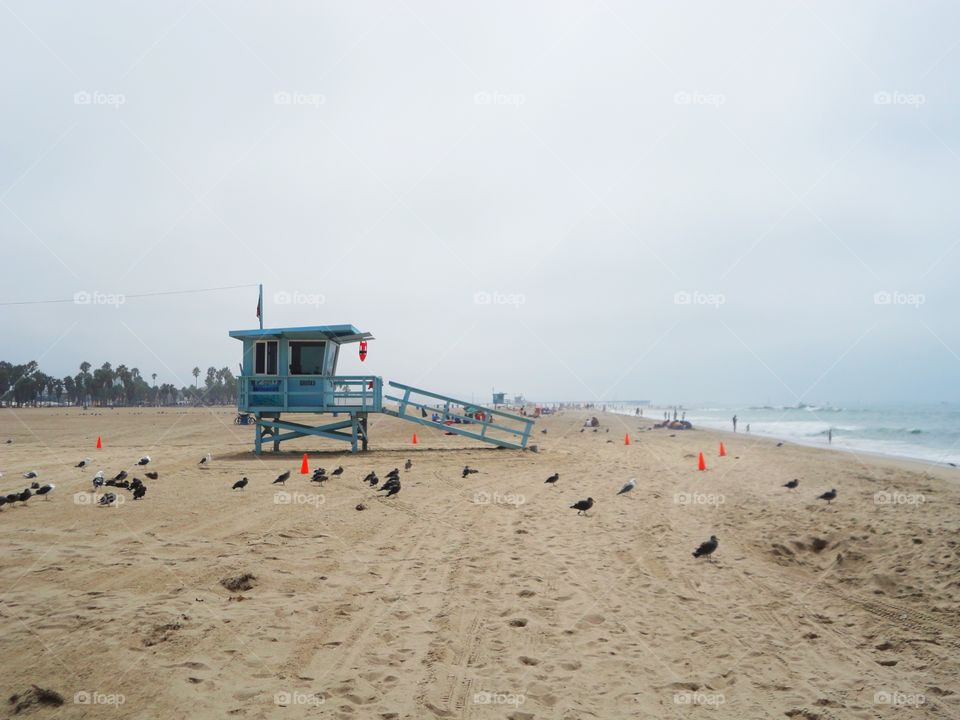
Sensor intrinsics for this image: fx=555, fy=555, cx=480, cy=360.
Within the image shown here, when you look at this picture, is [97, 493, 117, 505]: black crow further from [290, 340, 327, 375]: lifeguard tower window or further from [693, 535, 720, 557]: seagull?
[290, 340, 327, 375]: lifeguard tower window

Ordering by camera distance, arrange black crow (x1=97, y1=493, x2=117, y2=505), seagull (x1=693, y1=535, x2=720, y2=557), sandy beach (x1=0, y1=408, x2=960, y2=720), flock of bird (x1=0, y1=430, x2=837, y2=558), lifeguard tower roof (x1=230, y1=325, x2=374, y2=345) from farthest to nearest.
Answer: lifeguard tower roof (x1=230, y1=325, x2=374, y2=345) < black crow (x1=97, y1=493, x2=117, y2=505) < flock of bird (x1=0, y1=430, x2=837, y2=558) < seagull (x1=693, y1=535, x2=720, y2=557) < sandy beach (x1=0, y1=408, x2=960, y2=720)

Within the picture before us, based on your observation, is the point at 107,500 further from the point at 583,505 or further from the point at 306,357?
the point at 306,357

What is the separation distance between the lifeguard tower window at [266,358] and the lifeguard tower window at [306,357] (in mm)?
681

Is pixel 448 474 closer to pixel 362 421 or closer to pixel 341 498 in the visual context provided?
pixel 341 498

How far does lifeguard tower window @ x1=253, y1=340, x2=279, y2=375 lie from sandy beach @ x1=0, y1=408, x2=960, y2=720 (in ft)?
33.0

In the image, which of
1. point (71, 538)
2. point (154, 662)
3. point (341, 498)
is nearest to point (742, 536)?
point (341, 498)

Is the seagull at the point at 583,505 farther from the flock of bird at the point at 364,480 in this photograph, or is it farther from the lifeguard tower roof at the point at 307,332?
the lifeguard tower roof at the point at 307,332

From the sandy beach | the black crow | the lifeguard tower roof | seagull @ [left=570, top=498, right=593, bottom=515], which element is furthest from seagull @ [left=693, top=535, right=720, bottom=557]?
the lifeguard tower roof

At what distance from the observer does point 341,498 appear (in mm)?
13188

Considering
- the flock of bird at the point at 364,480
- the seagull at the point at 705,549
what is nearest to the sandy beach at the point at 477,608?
the seagull at the point at 705,549

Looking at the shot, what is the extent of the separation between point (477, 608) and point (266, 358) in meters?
18.6

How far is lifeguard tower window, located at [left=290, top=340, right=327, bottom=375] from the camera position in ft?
75.1

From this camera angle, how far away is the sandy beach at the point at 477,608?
4.84m

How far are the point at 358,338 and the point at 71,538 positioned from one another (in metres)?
16.0
